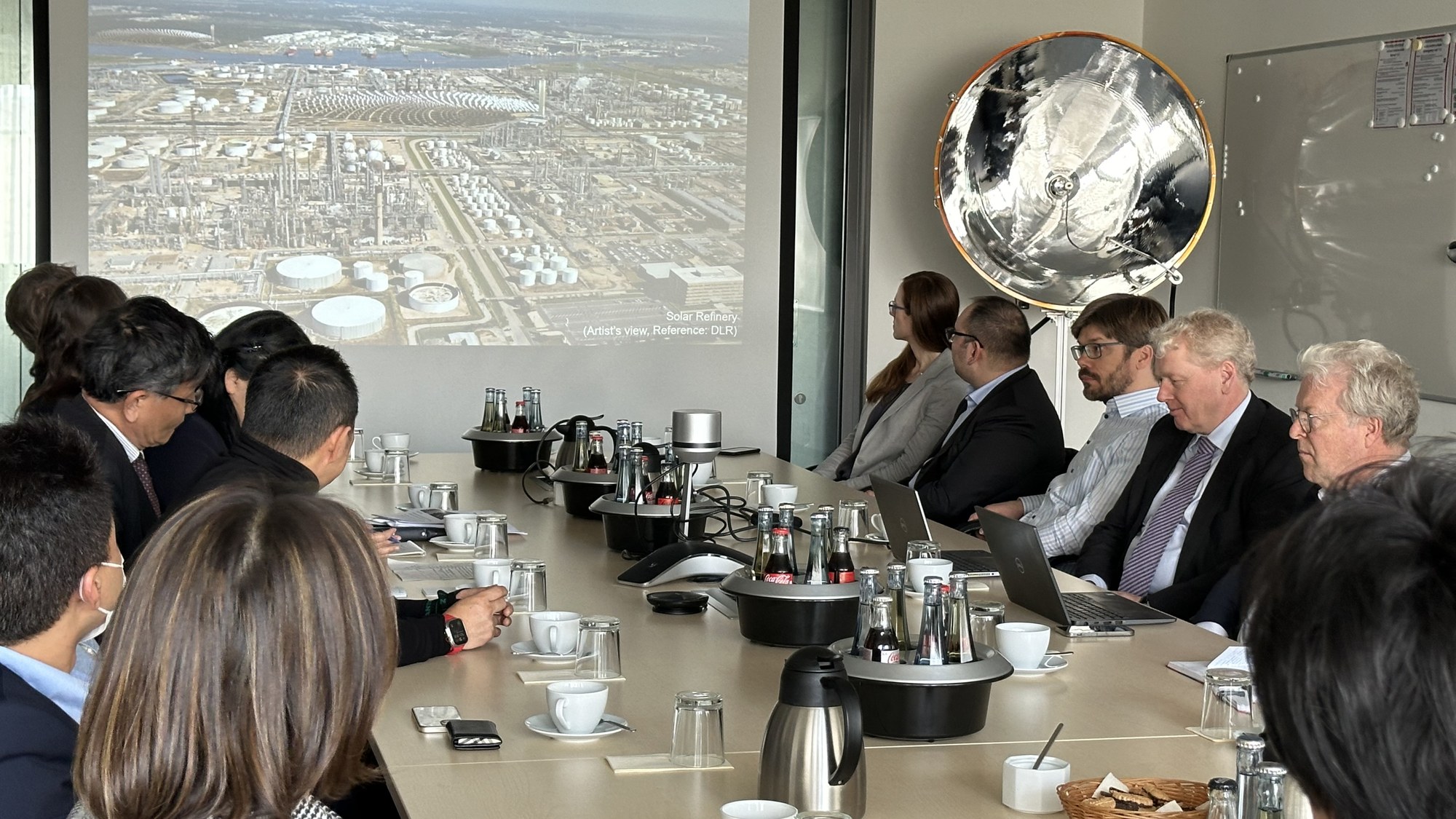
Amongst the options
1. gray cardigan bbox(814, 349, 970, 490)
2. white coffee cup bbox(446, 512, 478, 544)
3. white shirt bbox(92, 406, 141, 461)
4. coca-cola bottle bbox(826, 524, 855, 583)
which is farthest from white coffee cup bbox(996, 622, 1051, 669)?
gray cardigan bbox(814, 349, 970, 490)

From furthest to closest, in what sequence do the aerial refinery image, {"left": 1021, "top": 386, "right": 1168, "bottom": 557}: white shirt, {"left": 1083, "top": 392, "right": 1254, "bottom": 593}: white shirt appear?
the aerial refinery image
{"left": 1021, "top": 386, "right": 1168, "bottom": 557}: white shirt
{"left": 1083, "top": 392, "right": 1254, "bottom": 593}: white shirt

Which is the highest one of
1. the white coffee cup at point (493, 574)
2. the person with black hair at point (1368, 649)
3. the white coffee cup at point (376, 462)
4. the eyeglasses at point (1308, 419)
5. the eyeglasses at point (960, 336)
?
the person with black hair at point (1368, 649)

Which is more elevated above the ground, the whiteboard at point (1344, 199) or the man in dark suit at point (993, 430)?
the whiteboard at point (1344, 199)

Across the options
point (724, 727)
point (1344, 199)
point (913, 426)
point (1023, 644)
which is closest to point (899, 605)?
point (724, 727)

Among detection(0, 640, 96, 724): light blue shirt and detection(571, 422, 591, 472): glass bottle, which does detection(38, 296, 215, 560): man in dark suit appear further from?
detection(0, 640, 96, 724): light blue shirt

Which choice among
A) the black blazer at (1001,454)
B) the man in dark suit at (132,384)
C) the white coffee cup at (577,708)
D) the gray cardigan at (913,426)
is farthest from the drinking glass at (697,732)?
the gray cardigan at (913,426)

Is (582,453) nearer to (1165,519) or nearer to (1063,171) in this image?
(1165,519)

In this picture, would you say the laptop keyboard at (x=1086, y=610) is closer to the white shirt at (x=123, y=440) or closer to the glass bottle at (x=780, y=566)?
the glass bottle at (x=780, y=566)
